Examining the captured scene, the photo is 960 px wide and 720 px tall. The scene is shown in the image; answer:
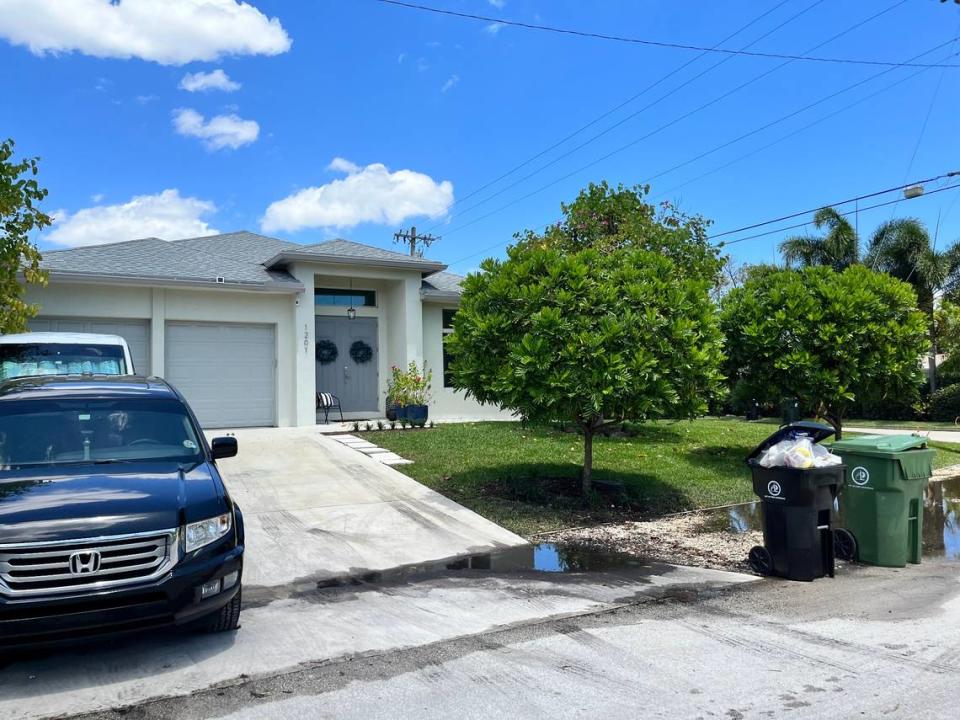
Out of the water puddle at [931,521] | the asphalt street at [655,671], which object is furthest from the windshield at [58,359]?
the water puddle at [931,521]

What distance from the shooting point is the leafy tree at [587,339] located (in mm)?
8023

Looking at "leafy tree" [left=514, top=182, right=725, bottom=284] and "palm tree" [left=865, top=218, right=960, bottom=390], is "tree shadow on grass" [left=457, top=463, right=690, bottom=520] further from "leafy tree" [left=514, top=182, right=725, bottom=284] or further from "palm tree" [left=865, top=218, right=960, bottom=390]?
"palm tree" [left=865, top=218, right=960, bottom=390]

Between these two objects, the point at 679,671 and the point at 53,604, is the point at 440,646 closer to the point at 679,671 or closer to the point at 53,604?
the point at 679,671

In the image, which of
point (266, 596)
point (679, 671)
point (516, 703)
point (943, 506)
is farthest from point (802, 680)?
point (943, 506)

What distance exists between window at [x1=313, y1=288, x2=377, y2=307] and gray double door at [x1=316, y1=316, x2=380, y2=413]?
40 cm

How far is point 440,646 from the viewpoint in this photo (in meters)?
4.53

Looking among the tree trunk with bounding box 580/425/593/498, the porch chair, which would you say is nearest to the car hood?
the tree trunk with bounding box 580/425/593/498

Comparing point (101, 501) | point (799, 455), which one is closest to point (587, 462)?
point (799, 455)

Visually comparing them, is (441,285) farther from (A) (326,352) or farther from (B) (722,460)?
(B) (722,460)

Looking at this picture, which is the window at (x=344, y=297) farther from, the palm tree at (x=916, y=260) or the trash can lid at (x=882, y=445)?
the palm tree at (x=916, y=260)

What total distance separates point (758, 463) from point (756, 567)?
3.14 ft

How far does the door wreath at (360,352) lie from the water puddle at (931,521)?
1012 cm

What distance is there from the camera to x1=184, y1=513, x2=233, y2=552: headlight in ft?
13.5

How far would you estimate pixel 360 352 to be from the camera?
17125 mm
